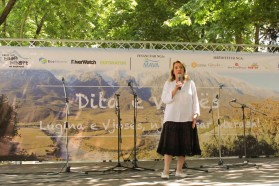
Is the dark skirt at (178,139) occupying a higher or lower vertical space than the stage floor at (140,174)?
higher

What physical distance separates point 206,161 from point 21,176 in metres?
3.47

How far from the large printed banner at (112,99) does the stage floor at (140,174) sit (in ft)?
1.24

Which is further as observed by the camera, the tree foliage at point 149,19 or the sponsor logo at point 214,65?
the tree foliage at point 149,19

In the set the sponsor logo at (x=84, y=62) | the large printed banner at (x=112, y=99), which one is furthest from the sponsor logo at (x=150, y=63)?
the sponsor logo at (x=84, y=62)

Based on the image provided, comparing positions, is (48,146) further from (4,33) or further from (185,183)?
(4,33)

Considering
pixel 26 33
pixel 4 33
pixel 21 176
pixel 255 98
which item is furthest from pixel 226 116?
pixel 26 33

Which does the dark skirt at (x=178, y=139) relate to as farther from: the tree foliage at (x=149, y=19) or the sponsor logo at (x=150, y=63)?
the tree foliage at (x=149, y=19)

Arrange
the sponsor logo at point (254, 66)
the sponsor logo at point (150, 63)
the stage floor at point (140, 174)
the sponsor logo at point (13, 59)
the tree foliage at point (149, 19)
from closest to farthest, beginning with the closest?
the stage floor at point (140, 174) < the sponsor logo at point (13, 59) < the sponsor logo at point (150, 63) < the sponsor logo at point (254, 66) < the tree foliage at point (149, 19)

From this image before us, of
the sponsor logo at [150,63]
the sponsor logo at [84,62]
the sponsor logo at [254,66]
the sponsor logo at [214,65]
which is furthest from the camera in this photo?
the sponsor logo at [254,66]

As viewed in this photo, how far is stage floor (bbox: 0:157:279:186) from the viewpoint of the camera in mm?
6109

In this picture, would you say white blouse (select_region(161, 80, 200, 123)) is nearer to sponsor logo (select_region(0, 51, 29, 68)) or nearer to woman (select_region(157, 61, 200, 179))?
woman (select_region(157, 61, 200, 179))

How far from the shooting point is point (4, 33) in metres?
17.8

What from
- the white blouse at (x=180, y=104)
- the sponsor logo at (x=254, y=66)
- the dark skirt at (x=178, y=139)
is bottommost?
the dark skirt at (x=178, y=139)

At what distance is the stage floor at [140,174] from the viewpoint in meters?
6.11
